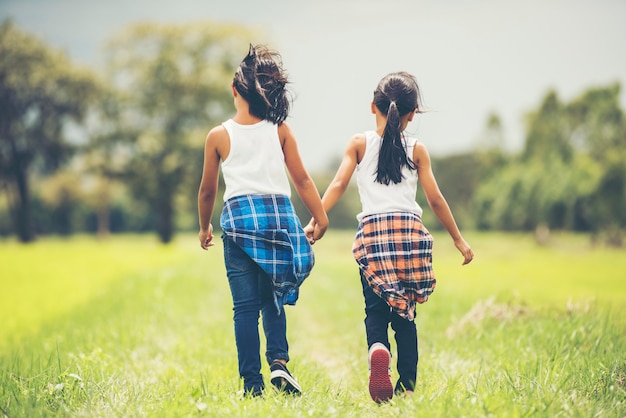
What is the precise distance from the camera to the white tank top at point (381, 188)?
3.85 m

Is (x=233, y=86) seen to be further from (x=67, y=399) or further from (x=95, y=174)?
(x=95, y=174)

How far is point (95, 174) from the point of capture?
3216 cm

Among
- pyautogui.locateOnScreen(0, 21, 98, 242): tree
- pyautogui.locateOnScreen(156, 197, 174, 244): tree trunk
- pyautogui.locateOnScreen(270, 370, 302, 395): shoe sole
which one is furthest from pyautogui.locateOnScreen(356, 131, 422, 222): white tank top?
pyautogui.locateOnScreen(0, 21, 98, 242): tree

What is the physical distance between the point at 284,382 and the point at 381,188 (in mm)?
1353

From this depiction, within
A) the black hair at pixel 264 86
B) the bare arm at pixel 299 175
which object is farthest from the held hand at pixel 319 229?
the black hair at pixel 264 86

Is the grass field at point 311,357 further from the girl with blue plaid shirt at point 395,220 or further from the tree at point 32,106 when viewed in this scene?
the tree at point 32,106

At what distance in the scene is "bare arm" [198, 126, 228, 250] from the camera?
143 inches

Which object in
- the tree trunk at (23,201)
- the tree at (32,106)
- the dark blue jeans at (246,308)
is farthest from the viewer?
the tree trunk at (23,201)

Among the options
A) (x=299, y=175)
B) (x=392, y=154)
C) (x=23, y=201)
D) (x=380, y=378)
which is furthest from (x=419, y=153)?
(x=23, y=201)

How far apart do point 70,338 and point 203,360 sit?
1.79 meters

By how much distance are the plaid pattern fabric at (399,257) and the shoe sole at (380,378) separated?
317mm

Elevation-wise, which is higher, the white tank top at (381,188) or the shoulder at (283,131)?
the shoulder at (283,131)

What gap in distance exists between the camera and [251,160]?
3.65 meters

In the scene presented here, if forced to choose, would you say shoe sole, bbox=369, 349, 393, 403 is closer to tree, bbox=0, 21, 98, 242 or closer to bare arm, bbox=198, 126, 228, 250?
bare arm, bbox=198, 126, 228, 250
